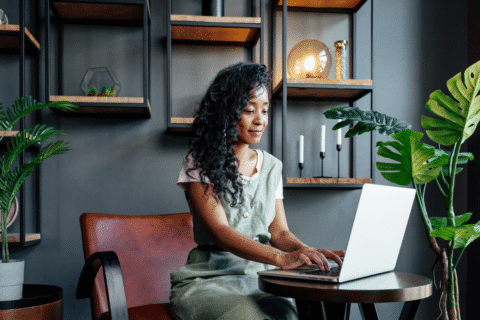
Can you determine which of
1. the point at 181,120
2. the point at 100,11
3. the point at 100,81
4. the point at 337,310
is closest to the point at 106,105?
the point at 100,81

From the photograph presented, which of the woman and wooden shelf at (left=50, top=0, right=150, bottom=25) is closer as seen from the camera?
the woman

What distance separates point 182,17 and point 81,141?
0.83m

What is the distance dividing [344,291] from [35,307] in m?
1.29

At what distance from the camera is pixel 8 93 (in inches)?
90.9

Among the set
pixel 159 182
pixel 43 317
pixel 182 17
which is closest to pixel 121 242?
pixel 43 317

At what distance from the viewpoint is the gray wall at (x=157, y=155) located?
2.31 metres

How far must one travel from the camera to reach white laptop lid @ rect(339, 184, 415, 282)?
3.25ft

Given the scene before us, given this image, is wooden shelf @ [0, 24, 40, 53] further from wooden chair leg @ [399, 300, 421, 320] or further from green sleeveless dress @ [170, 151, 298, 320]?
wooden chair leg @ [399, 300, 421, 320]

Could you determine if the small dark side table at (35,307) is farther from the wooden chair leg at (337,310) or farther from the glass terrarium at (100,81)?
the wooden chair leg at (337,310)

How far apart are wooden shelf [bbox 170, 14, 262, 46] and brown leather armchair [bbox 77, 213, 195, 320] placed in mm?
934

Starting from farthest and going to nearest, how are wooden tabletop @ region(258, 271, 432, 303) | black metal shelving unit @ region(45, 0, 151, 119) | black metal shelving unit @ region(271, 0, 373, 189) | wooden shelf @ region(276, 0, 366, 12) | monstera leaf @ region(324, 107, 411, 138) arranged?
1. wooden shelf @ region(276, 0, 366, 12)
2. black metal shelving unit @ region(271, 0, 373, 189)
3. black metal shelving unit @ region(45, 0, 151, 119)
4. monstera leaf @ region(324, 107, 411, 138)
5. wooden tabletop @ region(258, 271, 432, 303)

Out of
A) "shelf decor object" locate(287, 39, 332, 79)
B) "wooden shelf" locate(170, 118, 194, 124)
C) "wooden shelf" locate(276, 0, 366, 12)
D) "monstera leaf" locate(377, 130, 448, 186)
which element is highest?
"wooden shelf" locate(276, 0, 366, 12)

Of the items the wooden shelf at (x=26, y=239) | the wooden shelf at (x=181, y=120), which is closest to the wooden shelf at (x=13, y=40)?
the wooden shelf at (x=181, y=120)

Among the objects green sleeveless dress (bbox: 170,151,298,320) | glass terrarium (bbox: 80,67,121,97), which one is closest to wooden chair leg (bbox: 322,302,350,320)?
green sleeveless dress (bbox: 170,151,298,320)
